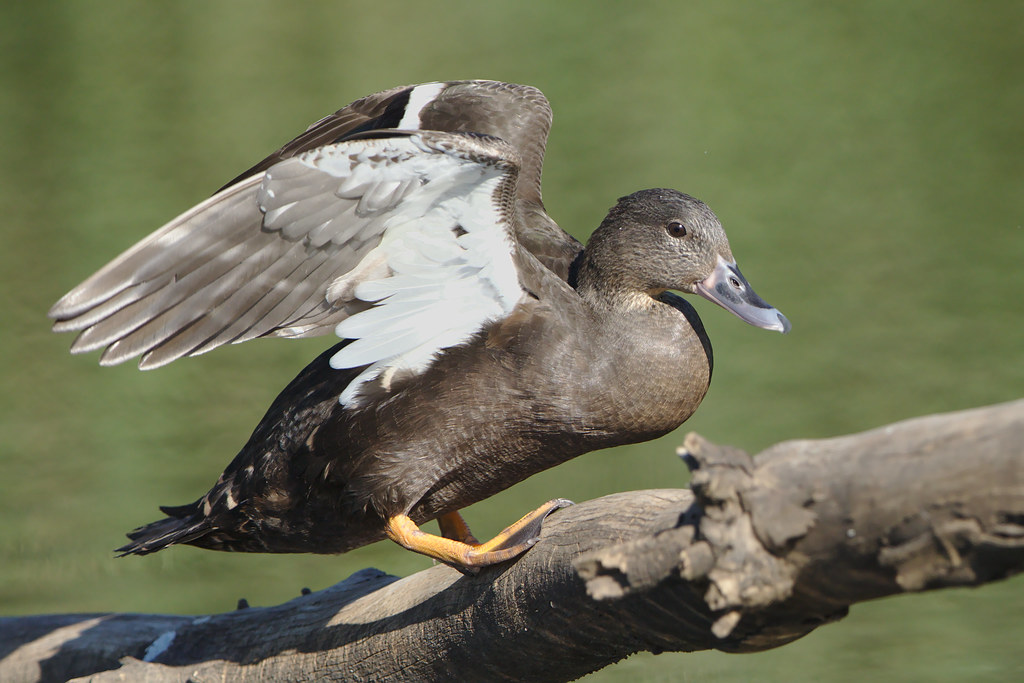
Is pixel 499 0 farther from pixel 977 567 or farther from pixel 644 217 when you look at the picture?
pixel 977 567

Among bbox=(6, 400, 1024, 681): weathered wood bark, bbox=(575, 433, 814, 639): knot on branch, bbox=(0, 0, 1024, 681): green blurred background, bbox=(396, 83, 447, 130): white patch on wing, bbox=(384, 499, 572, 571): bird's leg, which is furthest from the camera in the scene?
bbox=(0, 0, 1024, 681): green blurred background

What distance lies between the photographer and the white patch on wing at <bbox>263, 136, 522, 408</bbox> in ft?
8.15

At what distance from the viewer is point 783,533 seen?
163cm

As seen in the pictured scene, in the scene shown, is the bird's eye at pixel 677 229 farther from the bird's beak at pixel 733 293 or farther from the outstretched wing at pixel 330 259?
the outstretched wing at pixel 330 259

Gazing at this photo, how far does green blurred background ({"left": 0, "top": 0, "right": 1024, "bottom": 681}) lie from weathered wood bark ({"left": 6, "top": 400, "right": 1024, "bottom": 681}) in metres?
1.94

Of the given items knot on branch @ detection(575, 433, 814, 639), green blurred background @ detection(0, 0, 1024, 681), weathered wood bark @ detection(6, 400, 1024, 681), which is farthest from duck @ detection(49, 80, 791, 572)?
green blurred background @ detection(0, 0, 1024, 681)

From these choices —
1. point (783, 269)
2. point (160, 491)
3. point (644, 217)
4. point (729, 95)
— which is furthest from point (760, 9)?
point (644, 217)

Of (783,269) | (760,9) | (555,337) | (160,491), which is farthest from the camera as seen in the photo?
(760,9)

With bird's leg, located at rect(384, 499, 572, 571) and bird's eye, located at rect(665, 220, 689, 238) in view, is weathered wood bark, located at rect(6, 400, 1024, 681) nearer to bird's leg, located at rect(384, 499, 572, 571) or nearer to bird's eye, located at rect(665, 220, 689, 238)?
bird's leg, located at rect(384, 499, 572, 571)

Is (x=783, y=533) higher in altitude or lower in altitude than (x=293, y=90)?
lower

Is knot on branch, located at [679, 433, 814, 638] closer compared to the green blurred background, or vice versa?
knot on branch, located at [679, 433, 814, 638]

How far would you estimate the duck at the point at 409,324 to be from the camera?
253cm

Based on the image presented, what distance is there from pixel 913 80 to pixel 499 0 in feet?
10.2

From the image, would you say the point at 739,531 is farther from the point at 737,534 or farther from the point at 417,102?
the point at 417,102
